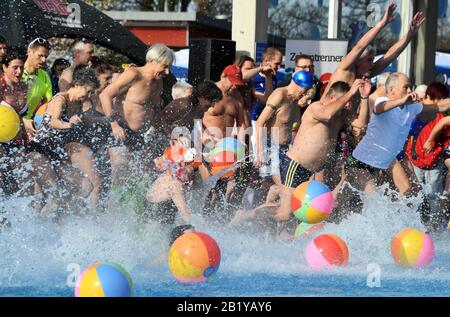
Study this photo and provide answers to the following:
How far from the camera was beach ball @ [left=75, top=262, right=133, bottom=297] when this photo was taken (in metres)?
5.51

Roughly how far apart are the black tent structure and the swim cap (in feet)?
9.47

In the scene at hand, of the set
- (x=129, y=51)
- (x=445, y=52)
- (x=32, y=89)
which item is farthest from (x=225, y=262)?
(x=445, y=52)

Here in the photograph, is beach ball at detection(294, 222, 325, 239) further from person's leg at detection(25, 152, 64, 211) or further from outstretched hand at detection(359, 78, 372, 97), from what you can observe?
person's leg at detection(25, 152, 64, 211)

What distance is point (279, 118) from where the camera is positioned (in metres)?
8.87

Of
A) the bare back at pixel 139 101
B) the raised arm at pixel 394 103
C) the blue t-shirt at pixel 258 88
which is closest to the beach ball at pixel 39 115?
the bare back at pixel 139 101

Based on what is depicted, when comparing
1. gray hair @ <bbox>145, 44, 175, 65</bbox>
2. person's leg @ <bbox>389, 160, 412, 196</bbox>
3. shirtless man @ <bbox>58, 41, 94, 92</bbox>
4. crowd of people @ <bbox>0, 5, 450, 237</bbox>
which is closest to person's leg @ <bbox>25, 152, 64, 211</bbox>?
crowd of people @ <bbox>0, 5, 450, 237</bbox>

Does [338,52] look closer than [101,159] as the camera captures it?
No

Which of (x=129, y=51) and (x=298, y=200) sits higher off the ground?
(x=129, y=51)

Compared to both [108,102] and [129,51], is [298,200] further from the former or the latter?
[129,51]

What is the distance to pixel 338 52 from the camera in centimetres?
1146

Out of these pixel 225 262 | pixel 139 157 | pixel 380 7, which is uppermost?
pixel 380 7

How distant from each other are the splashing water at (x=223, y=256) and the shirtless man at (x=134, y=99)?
72 cm

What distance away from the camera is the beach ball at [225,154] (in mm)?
8562
